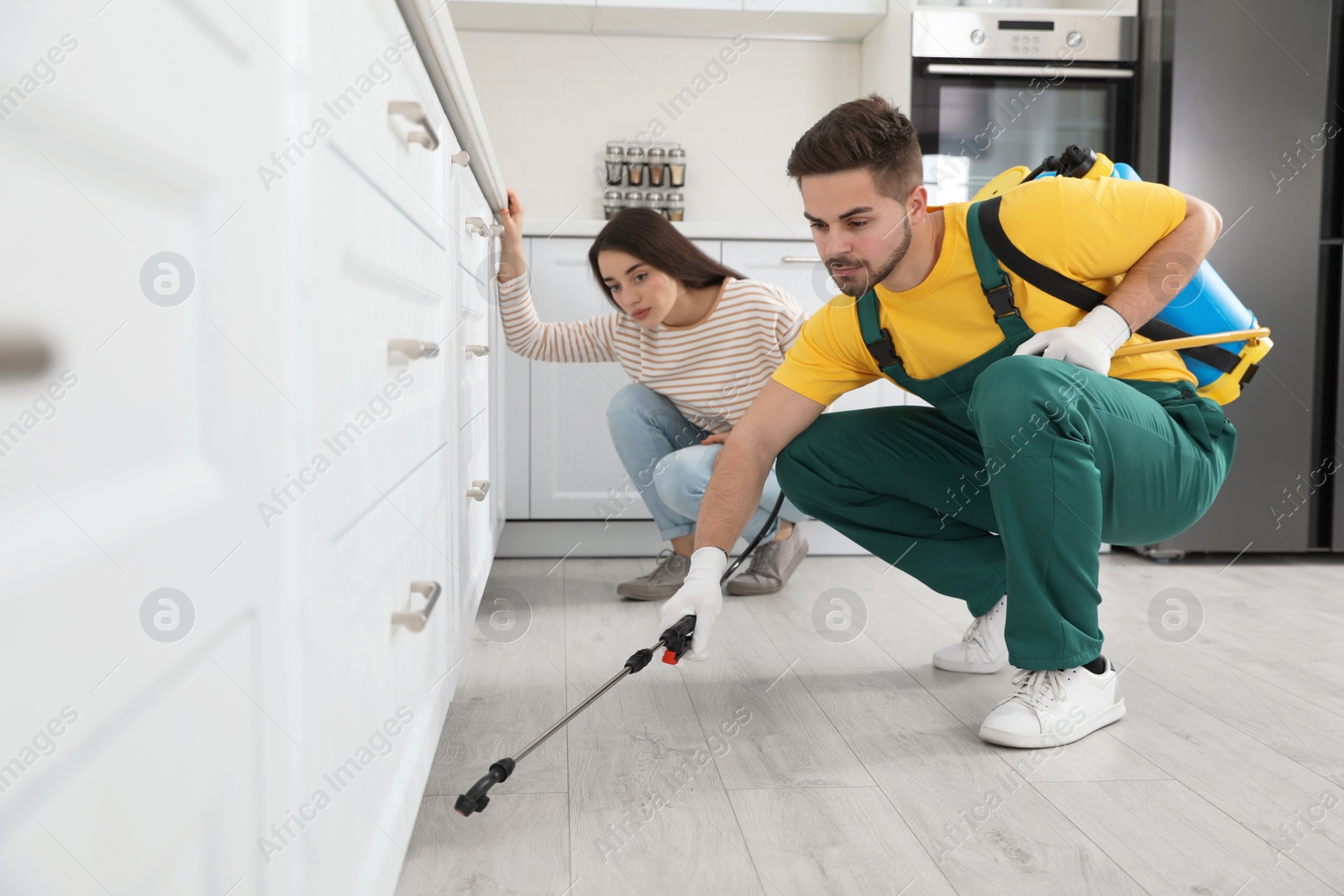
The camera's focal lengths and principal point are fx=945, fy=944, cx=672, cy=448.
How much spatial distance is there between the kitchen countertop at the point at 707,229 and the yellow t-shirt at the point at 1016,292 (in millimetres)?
956

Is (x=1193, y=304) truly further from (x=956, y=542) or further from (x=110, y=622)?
(x=110, y=622)

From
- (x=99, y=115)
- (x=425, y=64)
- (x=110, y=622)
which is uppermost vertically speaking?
(x=425, y=64)

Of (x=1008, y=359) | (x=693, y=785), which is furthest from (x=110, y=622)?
(x=1008, y=359)

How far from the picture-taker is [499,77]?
297cm

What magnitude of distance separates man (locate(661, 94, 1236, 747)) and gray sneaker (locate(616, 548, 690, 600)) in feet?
1.90

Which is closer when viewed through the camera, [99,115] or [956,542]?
[99,115]

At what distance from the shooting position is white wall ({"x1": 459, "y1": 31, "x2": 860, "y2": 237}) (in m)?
2.99

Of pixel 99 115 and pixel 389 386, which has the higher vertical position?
pixel 99 115

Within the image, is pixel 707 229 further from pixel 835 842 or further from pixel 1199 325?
pixel 835 842

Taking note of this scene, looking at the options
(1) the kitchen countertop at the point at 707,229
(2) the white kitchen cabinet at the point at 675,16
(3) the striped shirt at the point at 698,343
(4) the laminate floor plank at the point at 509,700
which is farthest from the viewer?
(2) the white kitchen cabinet at the point at 675,16

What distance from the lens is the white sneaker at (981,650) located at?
1461 mm

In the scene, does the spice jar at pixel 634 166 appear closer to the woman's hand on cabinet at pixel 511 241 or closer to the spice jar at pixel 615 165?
the spice jar at pixel 615 165

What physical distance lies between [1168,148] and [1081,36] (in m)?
0.40

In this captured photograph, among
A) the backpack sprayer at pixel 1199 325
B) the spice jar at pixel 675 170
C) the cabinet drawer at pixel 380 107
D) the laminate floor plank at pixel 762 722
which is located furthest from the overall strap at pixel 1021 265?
the spice jar at pixel 675 170
